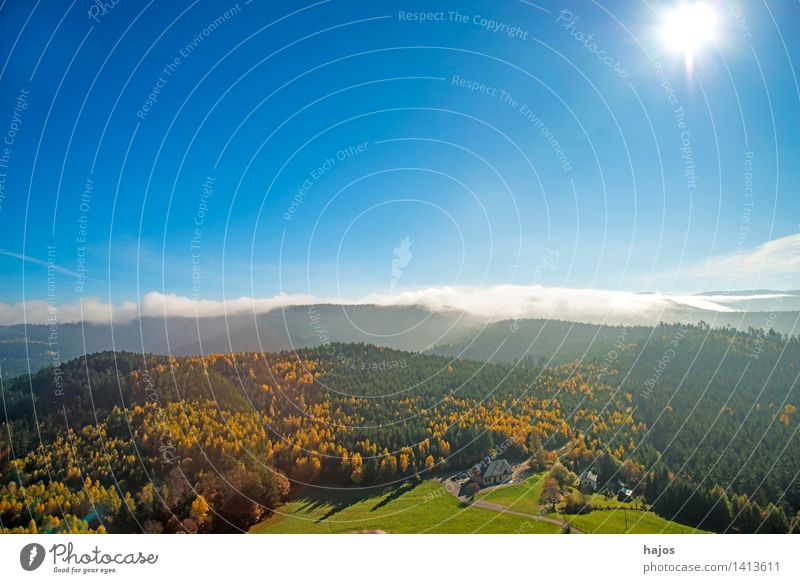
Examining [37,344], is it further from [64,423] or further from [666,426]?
[666,426]

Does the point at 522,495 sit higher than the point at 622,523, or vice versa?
the point at 522,495

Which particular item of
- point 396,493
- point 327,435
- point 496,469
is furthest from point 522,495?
point 327,435

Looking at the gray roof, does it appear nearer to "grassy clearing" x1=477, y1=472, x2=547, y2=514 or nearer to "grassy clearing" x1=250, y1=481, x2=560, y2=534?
"grassy clearing" x1=477, y1=472, x2=547, y2=514

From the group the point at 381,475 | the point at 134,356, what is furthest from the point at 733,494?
the point at 134,356

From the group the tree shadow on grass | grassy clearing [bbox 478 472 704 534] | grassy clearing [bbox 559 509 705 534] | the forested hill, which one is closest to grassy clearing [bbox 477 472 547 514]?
grassy clearing [bbox 478 472 704 534]

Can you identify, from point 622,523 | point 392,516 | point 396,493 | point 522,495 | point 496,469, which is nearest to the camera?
point 622,523

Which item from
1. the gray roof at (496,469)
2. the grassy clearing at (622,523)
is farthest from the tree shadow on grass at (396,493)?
the grassy clearing at (622,523)

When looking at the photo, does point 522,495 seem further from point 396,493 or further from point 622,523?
point 396,493
